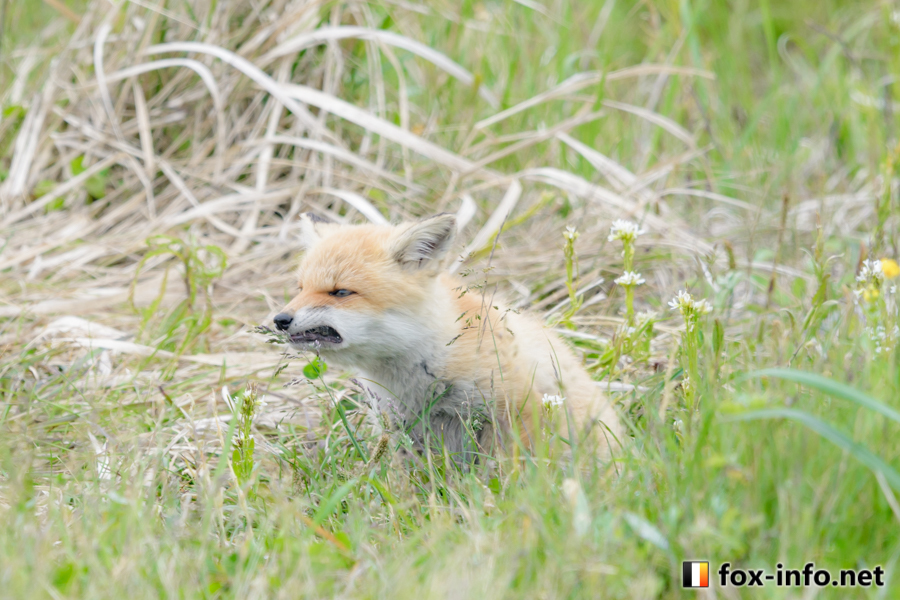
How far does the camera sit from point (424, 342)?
3391 millimetres

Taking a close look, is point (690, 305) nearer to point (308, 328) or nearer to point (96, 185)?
point (308, 328)

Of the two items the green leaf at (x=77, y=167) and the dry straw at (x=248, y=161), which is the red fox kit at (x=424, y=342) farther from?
the green leaf at (x=77, y=167)

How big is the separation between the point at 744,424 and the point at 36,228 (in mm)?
4879

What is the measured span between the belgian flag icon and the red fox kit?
1.17 m

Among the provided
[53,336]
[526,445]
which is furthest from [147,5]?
[526,445]

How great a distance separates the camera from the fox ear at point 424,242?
3446mm

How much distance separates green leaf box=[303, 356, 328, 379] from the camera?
11.0 feet

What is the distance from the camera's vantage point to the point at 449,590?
192 cm

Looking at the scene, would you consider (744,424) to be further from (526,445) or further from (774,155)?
(774,155)

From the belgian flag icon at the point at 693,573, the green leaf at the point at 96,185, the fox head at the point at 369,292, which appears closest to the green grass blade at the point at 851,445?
the belgian flag icon at the point at 693,573

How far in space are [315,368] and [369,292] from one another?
389mm

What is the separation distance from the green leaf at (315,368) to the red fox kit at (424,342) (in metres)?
0.05

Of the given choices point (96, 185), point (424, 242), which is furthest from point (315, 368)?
point (96, 185)

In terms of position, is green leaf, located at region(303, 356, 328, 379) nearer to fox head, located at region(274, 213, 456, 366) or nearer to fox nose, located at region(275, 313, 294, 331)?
fox head, located at region(274, 213, 456, 366)
